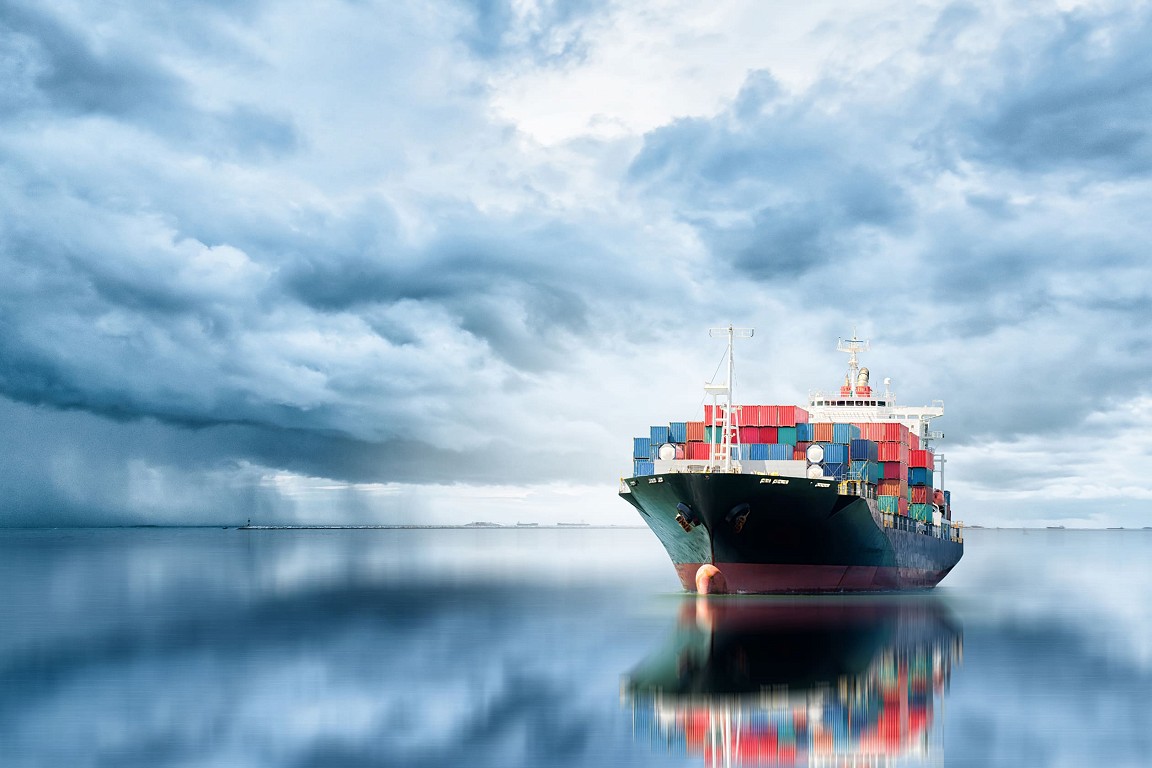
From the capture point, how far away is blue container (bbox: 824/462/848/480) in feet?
194

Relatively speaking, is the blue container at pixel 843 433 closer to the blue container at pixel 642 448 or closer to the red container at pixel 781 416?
the red container at pixel 781 416

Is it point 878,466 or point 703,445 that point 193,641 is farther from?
point 878,466

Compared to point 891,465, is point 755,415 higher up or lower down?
higher up

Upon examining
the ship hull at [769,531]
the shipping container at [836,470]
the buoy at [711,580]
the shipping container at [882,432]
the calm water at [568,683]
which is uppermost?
the shipping container at [882,432]

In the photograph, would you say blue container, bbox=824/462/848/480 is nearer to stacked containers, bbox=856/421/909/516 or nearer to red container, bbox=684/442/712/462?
stacked containers, bbox=856/421/909/516

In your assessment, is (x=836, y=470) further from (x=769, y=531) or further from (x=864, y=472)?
(x=769, y=531)

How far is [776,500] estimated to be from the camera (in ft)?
171

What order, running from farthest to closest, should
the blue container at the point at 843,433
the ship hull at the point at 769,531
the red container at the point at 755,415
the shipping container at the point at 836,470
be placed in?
the red container at the point at 755,415
the blue container at the point at 843,433
the shipping container at the point at 836,470
the ship hull at the point at 769,531

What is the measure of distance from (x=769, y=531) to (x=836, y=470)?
25.7 ft

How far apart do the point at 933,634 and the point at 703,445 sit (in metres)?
18.1

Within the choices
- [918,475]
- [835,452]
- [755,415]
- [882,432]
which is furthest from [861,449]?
[918,475]

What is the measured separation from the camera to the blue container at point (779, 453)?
58.7m

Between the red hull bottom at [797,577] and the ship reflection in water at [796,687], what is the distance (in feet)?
12.2

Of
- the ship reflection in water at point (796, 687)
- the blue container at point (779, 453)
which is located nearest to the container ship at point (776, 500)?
the blue container at point (779, 453)
